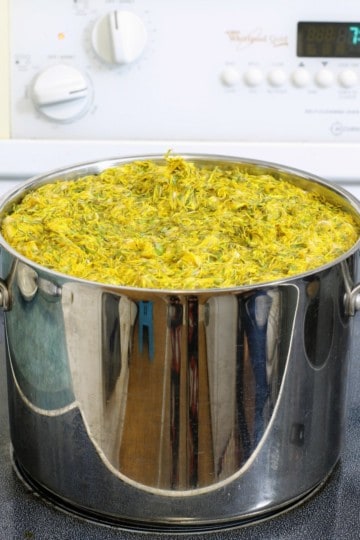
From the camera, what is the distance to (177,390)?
0.93 metres

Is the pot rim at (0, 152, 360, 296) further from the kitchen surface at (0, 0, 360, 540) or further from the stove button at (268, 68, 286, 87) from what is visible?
the stove button at (268, 68, 286, 87)

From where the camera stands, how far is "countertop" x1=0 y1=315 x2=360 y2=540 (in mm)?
1019

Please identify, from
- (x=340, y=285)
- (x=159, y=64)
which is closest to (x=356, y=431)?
(x=340, y=285)

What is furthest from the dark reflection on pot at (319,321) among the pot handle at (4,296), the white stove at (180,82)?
the white stove at (180,82)

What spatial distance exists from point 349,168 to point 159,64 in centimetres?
37

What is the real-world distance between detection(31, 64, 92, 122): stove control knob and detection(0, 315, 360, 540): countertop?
68cm

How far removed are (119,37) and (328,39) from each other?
35 cm

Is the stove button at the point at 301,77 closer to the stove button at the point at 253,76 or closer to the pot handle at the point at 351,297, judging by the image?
the stove button at the point at 253,76

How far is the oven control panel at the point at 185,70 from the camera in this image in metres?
1.58

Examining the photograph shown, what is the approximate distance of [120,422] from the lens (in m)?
0.96

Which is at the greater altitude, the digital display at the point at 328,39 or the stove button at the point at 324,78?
the digital display at the point at 328,39

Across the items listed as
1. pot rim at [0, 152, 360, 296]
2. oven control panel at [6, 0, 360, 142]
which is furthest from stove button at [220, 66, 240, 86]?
pot rim at [0, 152, 360, 296]

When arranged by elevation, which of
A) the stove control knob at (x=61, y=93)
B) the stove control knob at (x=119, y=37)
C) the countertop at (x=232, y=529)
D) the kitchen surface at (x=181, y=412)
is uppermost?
the stove control knob at (x=119, y=37)

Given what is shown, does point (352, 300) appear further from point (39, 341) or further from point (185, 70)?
point (185, 70)
